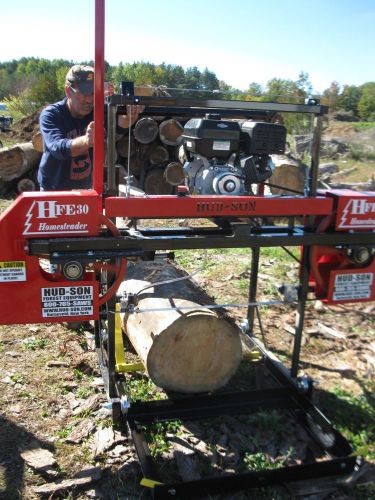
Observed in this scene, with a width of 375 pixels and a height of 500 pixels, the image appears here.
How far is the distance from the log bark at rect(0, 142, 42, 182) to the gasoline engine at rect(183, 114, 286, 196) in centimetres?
750

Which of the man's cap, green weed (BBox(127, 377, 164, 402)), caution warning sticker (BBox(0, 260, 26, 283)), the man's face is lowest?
green weed (BBox(127, 377, 164, 402))

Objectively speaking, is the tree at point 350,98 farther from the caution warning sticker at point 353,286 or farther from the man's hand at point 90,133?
the man's hand at point 90,133

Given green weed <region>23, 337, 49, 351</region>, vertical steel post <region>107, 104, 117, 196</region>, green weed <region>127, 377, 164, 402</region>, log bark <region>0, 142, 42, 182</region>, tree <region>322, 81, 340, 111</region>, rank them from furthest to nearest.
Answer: tree <region>322, 81, 340, 111</region>, log bark <region>0, 142, 42, 182</region>, green weed <region>23, 337, 49, 351</region>, green weed <region>127, 377, 164, 402</region>, vertical steel post <region>107, 104, 117, 196</region>

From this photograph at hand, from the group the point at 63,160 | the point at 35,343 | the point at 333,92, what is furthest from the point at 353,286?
the point at 333,92

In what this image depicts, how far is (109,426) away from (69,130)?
90.7 inches

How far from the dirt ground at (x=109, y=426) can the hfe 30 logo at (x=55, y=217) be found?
4.44ft

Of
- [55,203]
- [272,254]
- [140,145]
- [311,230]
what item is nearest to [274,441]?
[311,230]

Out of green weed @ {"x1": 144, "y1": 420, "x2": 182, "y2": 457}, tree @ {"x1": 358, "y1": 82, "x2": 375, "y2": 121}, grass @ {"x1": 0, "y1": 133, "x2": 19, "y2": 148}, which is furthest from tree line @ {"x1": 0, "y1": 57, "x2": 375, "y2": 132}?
grass @ {"x1": 0, "y1": 133, "x2": 19, "y2": 148}

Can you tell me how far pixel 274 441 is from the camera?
3076 mm

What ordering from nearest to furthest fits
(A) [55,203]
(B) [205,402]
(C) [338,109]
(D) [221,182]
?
(A) [55,203] < (D) [221,182] < (B) [205,402] < (C) [338,109]

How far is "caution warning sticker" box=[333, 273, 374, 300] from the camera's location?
122 inches

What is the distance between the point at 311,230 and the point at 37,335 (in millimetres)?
2569

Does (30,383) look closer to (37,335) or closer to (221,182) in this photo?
(37,335)

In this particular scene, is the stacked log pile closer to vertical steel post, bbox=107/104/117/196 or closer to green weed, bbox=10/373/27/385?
green weed, bbox=10/373/27/385
